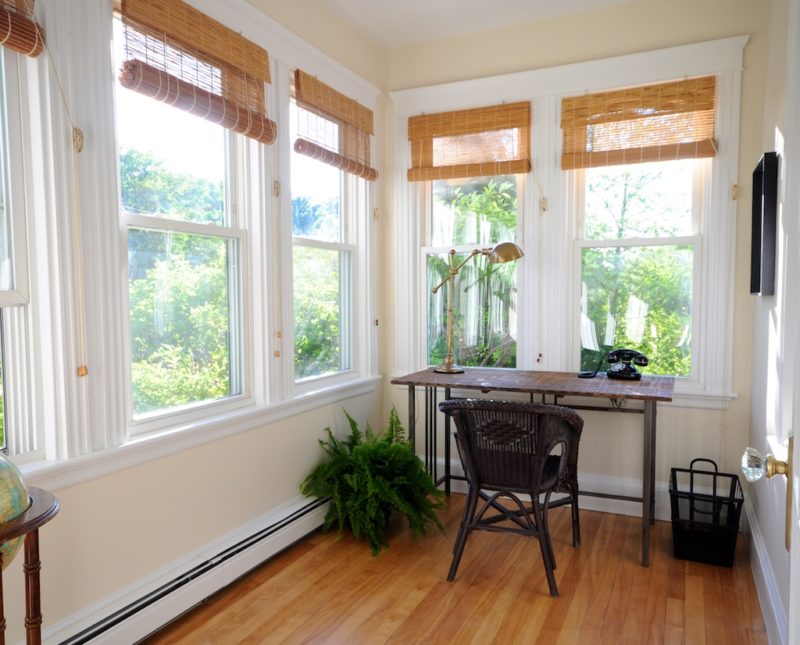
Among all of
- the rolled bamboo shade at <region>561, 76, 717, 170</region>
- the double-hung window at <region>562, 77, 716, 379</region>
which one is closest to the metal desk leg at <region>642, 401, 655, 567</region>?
the double-hung window at <region>562, 77, 716, 379</region>

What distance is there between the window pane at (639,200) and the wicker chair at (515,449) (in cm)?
144

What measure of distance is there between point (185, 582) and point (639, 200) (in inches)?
117

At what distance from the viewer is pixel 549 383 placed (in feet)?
10.3

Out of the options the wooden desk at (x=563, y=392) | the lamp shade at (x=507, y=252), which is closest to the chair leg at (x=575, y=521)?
the wooden desk at (x=563, y=392)

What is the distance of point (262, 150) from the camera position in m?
2.83

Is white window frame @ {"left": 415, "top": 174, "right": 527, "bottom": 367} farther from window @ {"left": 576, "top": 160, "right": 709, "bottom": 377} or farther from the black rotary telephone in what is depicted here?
the black rotary telephone

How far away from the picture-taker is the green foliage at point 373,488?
301 cm

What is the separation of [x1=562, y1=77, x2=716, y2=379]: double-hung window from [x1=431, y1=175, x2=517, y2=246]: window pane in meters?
0.41

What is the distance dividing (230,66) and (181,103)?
39cm

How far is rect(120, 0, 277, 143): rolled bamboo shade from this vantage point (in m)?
2.17

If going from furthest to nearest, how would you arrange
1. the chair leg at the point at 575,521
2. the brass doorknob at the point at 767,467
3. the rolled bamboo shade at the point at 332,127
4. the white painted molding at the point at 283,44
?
the rolled bamboo shade at the point at 332,127 → the chair leg at the point at 575,521 → the white painted molding at the point at 283,44 → the brass doorknob at the point at 767,467

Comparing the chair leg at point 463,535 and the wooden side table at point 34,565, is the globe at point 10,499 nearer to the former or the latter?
the wooden side table at point 34,565

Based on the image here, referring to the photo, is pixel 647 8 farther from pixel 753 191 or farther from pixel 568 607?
pixel 568 607

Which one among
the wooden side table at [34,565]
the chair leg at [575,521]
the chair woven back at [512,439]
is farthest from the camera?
the chair leg at [575,521]
